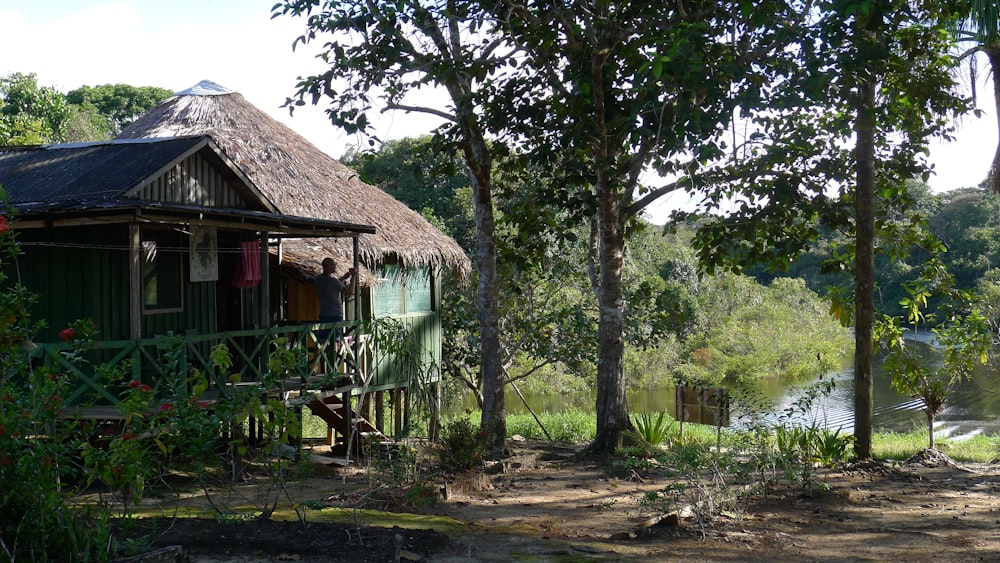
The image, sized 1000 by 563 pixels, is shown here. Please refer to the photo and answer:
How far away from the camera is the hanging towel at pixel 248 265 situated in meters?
10.8

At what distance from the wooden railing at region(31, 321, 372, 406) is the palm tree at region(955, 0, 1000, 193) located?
8.05m

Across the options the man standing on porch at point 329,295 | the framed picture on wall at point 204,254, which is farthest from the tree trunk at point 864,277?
the framed picture on wall at point 204,254

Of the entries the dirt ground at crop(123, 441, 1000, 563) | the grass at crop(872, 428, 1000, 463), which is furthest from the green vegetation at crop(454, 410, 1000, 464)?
the dirt ground at crop(123, 441, 1000, 563)

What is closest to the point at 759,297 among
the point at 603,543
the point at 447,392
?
the point at 447,392

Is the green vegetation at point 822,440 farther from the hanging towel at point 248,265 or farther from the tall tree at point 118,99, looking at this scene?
the tall tree at point 118,99

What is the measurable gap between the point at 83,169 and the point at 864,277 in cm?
933

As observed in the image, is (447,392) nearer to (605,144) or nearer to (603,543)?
(605,144)

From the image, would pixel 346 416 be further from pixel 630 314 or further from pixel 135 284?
pixel 630 314

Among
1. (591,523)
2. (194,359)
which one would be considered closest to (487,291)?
(194,359)

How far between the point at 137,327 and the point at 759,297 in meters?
27.2

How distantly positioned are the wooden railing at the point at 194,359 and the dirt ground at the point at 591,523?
3.46ft

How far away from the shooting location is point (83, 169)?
9492mm

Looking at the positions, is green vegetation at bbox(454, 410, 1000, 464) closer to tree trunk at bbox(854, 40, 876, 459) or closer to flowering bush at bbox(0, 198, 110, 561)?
tree trunk at bbox(854, 40, 876, 459)

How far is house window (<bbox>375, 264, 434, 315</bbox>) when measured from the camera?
45.8ft
